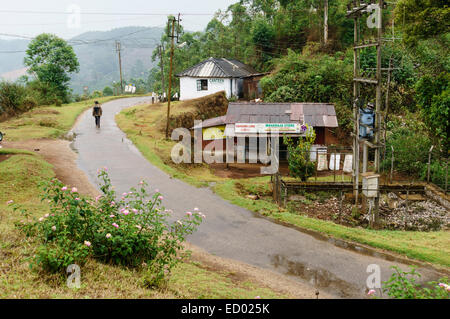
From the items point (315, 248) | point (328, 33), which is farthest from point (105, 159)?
point (328, 33)

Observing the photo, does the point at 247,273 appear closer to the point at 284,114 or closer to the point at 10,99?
the point at 284,114

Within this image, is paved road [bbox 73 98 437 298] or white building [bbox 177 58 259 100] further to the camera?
white building [bbox 177 58 259 100]

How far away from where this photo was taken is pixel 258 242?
12609 millimetres

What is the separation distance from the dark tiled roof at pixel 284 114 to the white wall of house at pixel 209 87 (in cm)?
1766

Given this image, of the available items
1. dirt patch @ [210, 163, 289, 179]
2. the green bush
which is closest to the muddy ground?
dirt patch @ [210, 163, 289, 179]

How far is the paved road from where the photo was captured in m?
10.4

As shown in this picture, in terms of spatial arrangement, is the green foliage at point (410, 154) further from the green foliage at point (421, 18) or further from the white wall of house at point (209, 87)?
the white wall of house at point (209, 87)

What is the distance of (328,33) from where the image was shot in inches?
1849

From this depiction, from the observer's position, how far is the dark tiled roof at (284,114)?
24.5 metres

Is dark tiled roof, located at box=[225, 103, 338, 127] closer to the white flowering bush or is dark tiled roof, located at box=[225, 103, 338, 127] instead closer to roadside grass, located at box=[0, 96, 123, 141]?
roadside grass, located at box=[0, 96, 123, 141]

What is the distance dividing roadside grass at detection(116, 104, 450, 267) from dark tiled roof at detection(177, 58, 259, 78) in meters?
11.5

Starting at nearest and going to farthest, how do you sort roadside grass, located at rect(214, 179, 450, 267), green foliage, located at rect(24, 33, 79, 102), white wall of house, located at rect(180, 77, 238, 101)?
roadside grass, located at rect(214, 179, 450, 267) → white wall of house, located at rect(180, 77, 238, 101) → green foliage, located at rect(24, 33, 79, 102)

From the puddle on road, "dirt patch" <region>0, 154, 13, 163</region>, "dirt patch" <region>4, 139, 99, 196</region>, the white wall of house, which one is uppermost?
the white wall of house
